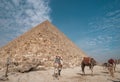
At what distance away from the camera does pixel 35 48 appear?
28469mm

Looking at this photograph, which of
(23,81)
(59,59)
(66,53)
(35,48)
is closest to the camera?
(23,81)

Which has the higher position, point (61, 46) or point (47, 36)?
point (47, 36)

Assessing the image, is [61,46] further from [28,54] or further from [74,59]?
[28,54]

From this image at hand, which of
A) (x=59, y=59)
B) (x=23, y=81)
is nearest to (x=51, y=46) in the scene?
(x=59, y=59)

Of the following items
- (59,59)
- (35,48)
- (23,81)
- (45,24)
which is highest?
(45,24)

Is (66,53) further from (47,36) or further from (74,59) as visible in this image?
(47,36)

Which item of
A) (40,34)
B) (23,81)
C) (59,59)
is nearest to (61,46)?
(40,34)

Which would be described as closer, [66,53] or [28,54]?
[28,54]

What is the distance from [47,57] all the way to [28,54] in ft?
10.7

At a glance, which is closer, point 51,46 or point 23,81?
point 23,81

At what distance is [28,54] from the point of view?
27297mm

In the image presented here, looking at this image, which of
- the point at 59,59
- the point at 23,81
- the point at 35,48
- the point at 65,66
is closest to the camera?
the point at 23,81

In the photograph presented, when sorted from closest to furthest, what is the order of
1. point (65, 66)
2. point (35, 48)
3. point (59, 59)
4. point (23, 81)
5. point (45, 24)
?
1. point (23, 81)
2. point (59, 59)
3. point (65, 66)
4. point (35, 48)
5. point (45, 24)

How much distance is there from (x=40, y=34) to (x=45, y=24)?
569cm
